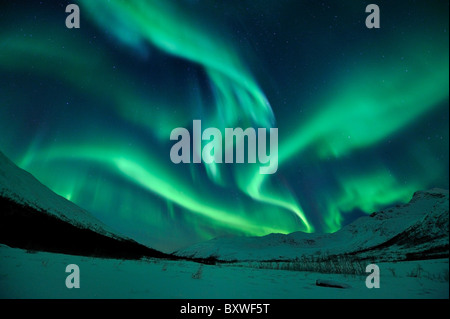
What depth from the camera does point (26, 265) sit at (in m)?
6.27
